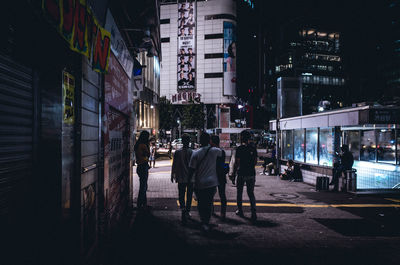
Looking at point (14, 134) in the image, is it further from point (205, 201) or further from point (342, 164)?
point (342, 164)

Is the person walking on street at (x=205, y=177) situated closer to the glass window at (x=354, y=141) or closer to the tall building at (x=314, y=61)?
the glass window at (x=354, y=141)

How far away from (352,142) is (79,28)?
17.0m

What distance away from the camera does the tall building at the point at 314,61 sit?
271 feet

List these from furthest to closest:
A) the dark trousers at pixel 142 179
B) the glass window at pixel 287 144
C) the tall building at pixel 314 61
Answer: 1. the tall building at pixel 314 61
2. the glass window at pixel 287 144
3. the dark trousers at pixel 142 179

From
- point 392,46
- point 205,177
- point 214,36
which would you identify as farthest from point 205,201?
point 392,46

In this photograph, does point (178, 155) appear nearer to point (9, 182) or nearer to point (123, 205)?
point (123, 205)

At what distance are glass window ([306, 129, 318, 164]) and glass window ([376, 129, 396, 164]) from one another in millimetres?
3580

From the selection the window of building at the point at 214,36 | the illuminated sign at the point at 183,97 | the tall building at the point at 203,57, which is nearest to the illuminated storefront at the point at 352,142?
the tall building at the point at 203,57

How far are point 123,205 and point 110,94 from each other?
3279 millimetres

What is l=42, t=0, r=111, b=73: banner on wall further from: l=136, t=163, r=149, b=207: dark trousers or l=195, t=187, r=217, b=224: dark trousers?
l=136, t=163, r=149, b=207: dark trousers

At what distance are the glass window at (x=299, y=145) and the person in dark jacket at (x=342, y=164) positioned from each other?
3.16 m

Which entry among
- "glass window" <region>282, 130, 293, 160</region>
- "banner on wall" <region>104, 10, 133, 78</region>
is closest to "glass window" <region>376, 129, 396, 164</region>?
"glass window" <region>282, 130, 293, 160</region>

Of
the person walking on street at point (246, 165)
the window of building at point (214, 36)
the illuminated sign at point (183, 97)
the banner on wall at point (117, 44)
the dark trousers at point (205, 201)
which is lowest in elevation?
the dark trousers at point (205, 201)

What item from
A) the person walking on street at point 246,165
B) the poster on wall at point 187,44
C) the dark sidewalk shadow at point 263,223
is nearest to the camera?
the dark sidewalk shadow at point 263,223
